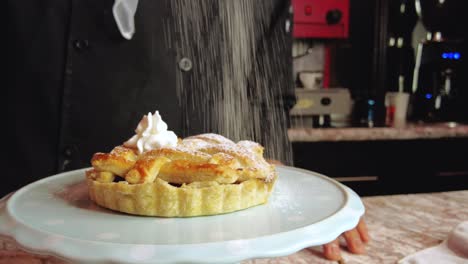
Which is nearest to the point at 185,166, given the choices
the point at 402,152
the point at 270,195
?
the point at 270,195

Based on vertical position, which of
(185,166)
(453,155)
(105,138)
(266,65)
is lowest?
(453,155)

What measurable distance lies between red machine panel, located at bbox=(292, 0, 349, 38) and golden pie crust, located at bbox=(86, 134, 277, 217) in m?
2.59

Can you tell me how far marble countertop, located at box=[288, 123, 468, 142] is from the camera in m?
2.79

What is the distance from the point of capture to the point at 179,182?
81 centimetres

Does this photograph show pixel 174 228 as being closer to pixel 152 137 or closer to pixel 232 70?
pixel 152 137

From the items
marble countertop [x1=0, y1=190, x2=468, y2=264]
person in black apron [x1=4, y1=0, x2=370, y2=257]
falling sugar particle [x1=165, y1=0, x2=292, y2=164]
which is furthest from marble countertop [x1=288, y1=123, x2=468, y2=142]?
marble countertop [x1=0, y1=190, x2=468, y2=264]

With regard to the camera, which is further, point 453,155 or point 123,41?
point 453,155

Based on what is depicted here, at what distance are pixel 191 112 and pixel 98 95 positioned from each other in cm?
34

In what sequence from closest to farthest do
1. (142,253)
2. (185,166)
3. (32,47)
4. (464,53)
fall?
(142,253) < (185,166) < (32,47) < (464,53)

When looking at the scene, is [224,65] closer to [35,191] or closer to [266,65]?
[266,65]

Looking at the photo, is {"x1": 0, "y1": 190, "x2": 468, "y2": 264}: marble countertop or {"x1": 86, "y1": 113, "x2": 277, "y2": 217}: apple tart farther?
{"x1": 0, "y1": 190, "x2": 468, "y2": 264}: marble countertop

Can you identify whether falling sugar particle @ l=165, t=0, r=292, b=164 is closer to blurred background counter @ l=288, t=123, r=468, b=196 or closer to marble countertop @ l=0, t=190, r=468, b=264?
blurred background counter @ l=288, t=123, r=468, b=196

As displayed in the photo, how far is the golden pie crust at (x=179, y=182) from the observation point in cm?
76

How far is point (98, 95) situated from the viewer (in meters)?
1.78
